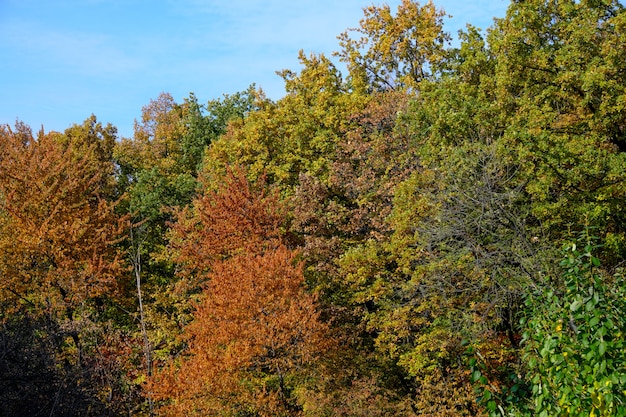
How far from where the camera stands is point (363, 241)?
80.5ft

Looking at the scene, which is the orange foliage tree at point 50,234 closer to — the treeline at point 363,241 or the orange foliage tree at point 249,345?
the treeline at point 363,241

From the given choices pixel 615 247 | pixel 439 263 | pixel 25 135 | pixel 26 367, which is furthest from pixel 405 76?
pixel 25 135

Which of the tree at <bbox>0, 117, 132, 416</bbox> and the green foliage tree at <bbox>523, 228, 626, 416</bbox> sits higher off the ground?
the tree at <bbox>0, 117, 132, 416</bbox>

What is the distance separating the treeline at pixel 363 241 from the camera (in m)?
17.8

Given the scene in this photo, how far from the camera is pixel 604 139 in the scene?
18125 millimetres

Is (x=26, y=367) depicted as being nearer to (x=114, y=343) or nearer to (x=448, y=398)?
(x=114, y=343)

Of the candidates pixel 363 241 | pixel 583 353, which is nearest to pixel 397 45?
pixel 363 241

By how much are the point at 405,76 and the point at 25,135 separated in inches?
1142

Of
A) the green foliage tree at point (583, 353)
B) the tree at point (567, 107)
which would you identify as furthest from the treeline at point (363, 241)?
the green foliage tree at point (583, 353)

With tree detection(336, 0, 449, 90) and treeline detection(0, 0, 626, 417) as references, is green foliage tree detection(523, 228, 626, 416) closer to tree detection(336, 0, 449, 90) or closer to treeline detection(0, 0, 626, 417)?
treeline detection(0, 0, 626, 417)

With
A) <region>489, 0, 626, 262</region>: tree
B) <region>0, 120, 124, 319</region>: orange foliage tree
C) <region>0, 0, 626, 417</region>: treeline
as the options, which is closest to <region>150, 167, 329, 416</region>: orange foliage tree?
<region>0, 0, 626, 417</region>: treeline

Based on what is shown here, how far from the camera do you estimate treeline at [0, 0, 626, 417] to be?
58.4 ft

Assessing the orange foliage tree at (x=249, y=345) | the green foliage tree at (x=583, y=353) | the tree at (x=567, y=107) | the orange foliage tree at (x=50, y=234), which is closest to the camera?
the green foliage tree at (x=583, y=353)

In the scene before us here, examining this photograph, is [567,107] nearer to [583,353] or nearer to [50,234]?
[583,353]
